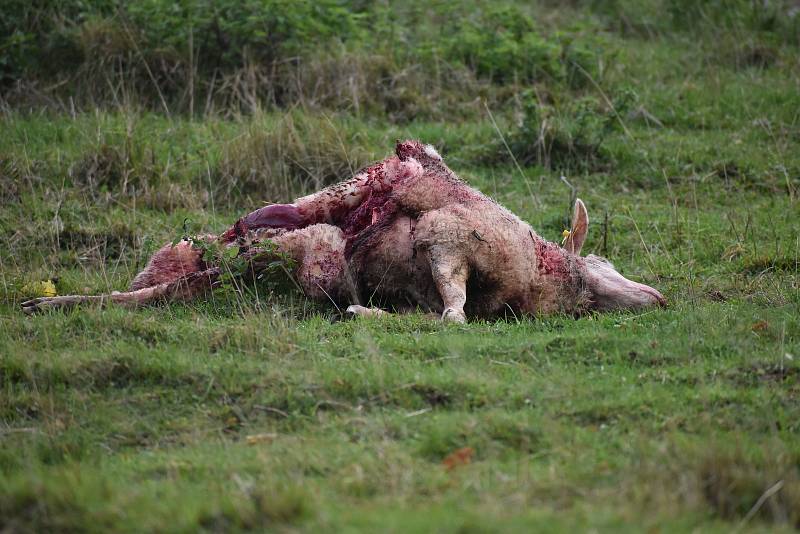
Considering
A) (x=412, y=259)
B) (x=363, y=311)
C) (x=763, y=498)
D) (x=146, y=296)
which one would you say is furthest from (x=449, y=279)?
(x=763, y=498)

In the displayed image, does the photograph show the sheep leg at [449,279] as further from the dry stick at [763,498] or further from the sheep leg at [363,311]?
the dry stick at [763,498]

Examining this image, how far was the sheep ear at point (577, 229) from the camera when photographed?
7410 millimetres

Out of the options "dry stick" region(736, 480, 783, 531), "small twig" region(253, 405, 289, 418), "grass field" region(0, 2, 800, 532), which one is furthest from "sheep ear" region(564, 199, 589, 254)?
"dry stick" region(736, 480, 783, 531)

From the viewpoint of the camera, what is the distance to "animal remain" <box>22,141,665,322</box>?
659 cm

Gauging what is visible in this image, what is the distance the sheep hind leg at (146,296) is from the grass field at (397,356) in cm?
13

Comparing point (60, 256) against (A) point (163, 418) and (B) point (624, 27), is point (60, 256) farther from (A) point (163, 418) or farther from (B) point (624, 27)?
(B) point (624, 27)

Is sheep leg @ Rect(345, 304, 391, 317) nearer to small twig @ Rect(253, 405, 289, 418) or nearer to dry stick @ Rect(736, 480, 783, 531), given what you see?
small twig @ Rect(253, 405, 289, 418)

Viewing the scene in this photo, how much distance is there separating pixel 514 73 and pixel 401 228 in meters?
A: 5.54

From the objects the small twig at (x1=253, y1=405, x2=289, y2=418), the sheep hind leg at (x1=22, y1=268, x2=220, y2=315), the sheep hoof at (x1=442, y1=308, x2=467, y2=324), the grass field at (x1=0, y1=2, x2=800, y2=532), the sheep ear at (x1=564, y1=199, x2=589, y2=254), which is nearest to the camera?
the grass field at (x1=0, y1=2, x2=800, y2=532)

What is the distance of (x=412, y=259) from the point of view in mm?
6695

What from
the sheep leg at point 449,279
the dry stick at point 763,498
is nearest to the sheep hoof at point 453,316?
the sheep leg at point 449,279

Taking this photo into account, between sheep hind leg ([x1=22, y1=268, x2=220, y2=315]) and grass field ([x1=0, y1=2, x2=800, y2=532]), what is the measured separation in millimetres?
134

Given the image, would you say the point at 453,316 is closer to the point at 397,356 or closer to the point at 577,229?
the point at 397,356

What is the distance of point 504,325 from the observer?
6402 mm
